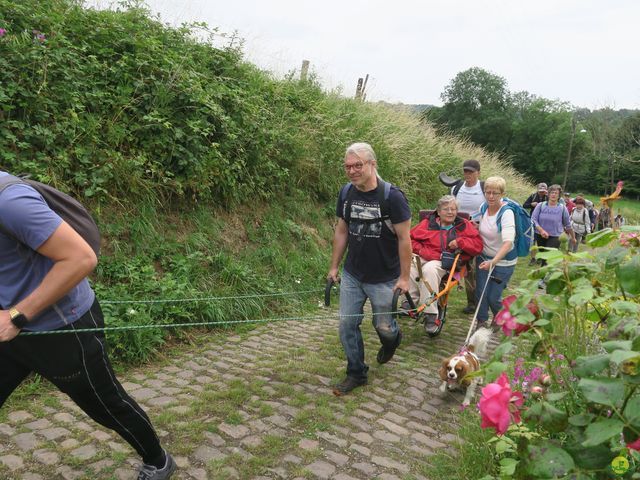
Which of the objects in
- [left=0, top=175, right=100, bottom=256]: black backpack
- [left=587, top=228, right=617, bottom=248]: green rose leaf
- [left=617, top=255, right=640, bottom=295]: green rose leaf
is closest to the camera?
[left=617, top=255, right=640, bottom=295]: green rose leaf

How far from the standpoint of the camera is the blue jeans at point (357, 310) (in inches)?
163

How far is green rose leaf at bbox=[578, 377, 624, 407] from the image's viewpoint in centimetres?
120

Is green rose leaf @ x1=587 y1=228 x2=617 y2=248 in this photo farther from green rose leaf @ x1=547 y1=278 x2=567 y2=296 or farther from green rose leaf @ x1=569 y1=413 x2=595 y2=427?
green rose leaf @ x1=569 y1=413 x2=595 y2=427

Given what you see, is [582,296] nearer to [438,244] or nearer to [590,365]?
[590,365]

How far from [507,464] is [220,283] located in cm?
487

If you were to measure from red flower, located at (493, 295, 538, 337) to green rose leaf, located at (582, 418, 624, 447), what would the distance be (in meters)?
0.39

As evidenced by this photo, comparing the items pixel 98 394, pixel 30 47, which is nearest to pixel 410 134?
pixel 30 47

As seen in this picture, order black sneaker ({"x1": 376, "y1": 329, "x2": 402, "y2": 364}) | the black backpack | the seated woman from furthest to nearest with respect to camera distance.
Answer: the seated woman, black sneaker ({"x1": 376, "y1": 329, "x2": 402, "y2": 364}), the black backpack

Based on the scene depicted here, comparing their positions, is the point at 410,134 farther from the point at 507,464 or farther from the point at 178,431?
the point at 507,464

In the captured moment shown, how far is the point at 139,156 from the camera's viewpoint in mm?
5965

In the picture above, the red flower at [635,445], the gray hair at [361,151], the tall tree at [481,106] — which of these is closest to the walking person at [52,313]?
the red flower at [635,445]

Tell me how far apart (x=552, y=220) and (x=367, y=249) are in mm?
6978

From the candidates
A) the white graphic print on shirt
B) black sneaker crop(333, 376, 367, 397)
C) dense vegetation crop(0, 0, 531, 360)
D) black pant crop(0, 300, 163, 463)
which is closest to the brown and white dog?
black sneaker crop(333, 376, 367, 397)

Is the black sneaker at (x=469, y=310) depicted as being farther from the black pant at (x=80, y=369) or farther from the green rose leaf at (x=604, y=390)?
the green rose leaf at (x=604, y=390)
